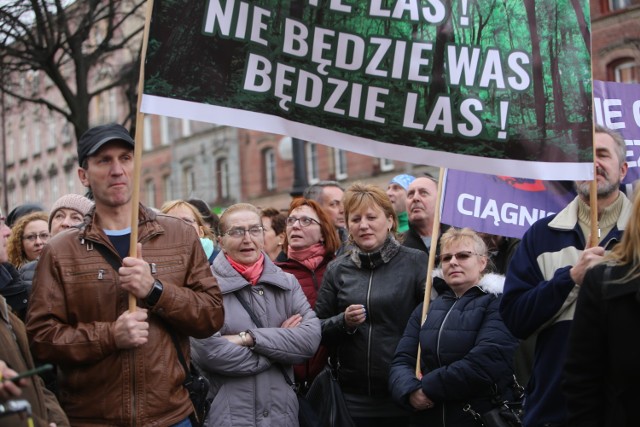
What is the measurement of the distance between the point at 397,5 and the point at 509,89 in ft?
2.13

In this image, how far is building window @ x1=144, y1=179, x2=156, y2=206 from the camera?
4831 centimetres

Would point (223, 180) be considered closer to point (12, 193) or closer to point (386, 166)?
point (386, 166)

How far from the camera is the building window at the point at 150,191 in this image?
1902 inches

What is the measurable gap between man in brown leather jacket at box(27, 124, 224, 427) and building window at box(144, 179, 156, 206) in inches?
1727

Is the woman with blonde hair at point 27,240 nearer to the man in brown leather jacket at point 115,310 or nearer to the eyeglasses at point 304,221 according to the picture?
the eyeglasses at point 304,221

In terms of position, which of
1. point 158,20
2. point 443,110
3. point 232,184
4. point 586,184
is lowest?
point 586,184

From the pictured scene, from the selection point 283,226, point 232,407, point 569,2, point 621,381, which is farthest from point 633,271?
point 283,226

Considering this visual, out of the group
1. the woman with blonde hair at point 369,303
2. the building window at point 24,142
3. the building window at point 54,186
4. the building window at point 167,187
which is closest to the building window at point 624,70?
the woman with blonde hair at point 369,303

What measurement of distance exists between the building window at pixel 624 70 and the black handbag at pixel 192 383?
74.8 ft

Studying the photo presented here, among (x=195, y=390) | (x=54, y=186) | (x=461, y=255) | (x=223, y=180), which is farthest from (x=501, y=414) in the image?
(x=54, y=186)

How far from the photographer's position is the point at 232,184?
141 feet

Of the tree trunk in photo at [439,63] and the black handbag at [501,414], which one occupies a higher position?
the tree trunk in photo at [439,63]

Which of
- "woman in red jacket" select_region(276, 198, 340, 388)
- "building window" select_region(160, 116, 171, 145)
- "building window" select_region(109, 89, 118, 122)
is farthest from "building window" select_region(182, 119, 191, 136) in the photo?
"woman in red jacket" select_region(276, 198, 340, 388)

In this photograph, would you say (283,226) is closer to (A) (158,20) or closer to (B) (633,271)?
(A) (158,20)
